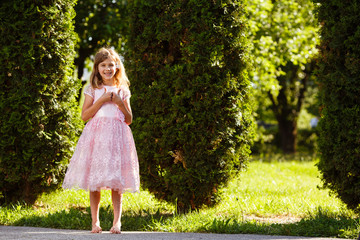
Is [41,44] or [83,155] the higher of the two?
[41,44]

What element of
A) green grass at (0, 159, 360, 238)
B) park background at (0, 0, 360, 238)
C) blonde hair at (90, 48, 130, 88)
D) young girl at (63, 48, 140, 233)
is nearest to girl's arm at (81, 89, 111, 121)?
young girl at (63, 48, 140, 233)

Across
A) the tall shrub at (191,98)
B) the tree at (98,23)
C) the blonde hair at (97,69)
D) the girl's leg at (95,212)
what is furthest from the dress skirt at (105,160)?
the tree at (98,23)

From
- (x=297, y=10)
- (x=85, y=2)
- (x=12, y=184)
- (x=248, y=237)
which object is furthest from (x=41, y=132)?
(x=297, y=10)

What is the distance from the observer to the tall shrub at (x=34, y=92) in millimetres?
6398

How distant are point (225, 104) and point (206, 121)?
0.34m

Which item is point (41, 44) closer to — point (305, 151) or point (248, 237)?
point (248, 237)

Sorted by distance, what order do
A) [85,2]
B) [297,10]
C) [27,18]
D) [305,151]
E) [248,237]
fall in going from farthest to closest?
1. [305,151]
2. [297,10]
3. [85,2]
4. [27,18]
5. [248,237]

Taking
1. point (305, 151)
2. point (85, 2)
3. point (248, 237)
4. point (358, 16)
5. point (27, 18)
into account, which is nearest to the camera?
point (248, 237)

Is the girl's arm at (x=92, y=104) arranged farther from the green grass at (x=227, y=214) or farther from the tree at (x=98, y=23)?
the tree at (x=98, y=23)

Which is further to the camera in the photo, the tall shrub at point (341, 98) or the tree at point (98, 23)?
the tree at point (98, 23)

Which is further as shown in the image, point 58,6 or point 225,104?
point 58,6

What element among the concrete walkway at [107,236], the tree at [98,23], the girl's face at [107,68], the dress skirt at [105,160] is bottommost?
the concrete walkway at [107,236]

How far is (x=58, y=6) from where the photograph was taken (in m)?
6.61

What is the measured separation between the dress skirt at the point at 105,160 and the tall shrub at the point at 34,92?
1.79m
